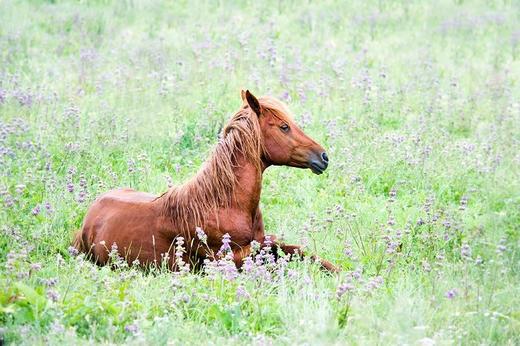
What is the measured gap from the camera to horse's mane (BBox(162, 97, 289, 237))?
6.67 metres

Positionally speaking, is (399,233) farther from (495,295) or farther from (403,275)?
(495,295)

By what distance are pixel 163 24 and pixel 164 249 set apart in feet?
27.6

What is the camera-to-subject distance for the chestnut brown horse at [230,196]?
21.8 ft

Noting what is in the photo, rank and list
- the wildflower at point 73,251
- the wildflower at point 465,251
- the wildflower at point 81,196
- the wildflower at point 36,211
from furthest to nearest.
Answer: the wildflower at point 81,196 < the wildflower at point 36,211 < the wildflower at point 73,251 < the wildflower at point 465,251

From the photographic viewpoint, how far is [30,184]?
25.9 feet

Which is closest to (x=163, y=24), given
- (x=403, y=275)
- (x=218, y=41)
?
(x=218, y=41)

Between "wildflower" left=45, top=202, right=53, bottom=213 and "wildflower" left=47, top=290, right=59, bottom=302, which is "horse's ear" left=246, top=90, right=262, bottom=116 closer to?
"wildflower" left=45, top=202, right=53, bottom=213

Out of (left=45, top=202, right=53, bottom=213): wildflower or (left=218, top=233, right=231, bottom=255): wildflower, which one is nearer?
(left=218, top=233, right=231, bottom=255): wildflower

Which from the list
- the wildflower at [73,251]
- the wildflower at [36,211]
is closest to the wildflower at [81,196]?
the wildflower at [36,211]

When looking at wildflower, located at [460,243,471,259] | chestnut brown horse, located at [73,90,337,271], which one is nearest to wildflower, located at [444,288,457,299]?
wildflower, located at [460,243,471,259]

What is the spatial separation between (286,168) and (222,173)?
2362 millimetres

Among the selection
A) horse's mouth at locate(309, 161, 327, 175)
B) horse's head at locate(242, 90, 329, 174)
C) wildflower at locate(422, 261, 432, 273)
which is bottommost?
wildflower at locate(422, 261, 432, 273)

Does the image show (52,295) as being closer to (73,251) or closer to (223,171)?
(73,251)

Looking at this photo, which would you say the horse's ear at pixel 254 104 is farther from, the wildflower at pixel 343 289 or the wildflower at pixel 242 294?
the wildflower at pixel 343 289
